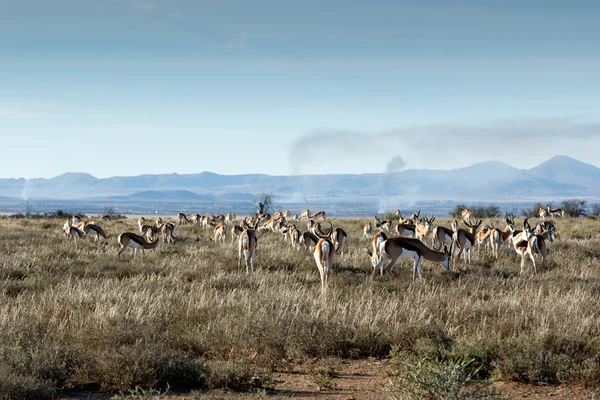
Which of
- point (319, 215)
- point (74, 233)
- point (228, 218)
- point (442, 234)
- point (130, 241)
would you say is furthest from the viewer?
point (319, 215)

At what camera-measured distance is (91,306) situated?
361 inches

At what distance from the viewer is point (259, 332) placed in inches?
296

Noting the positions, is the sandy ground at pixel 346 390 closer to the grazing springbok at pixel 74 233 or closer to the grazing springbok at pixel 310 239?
the grazing springbok at pixel 310 239

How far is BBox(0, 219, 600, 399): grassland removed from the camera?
6.27m

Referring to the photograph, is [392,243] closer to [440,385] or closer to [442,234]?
[442,234]

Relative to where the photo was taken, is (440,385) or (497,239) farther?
(497,239)

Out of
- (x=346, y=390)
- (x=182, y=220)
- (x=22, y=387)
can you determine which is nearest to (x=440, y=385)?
(x=346, y=390)

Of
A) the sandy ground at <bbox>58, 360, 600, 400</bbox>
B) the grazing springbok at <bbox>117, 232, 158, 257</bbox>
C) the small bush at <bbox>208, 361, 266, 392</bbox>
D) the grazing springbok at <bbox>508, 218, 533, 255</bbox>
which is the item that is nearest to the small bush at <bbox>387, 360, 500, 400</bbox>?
the sandy ground at <bbox>58, 360, 600, 400</bbox>

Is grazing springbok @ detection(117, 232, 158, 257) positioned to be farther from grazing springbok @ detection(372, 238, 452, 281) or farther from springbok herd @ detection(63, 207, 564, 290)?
grazing springbok @ detection(372, 238, 452, 281)

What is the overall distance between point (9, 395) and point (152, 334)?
82.8 inches

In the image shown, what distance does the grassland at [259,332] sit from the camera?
6270mm

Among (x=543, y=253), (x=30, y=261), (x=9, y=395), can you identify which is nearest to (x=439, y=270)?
(x=543, y=253)

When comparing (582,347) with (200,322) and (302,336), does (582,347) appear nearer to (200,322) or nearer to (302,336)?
(302,336)

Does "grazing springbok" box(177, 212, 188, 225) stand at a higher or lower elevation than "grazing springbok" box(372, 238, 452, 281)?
lower
